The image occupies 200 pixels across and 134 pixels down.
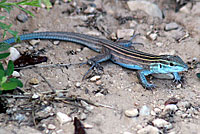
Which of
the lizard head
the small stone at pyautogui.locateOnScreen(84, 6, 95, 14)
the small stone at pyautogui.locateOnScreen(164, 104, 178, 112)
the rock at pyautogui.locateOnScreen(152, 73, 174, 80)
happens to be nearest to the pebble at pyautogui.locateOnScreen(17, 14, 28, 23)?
the small stone at pyautogui.locateOnScreen(84, 6, 95, 14)

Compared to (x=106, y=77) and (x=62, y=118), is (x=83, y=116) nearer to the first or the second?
(x=62, y=118)

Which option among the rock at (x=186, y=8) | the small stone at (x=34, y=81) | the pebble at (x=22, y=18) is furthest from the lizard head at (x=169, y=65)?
the pebble at (x=22, y=18)

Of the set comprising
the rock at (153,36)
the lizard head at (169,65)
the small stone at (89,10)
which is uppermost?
the small stone at (89,10)

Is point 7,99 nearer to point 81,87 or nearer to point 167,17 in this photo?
point 81,87

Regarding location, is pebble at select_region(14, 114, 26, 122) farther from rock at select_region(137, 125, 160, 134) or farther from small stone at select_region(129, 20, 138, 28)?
small stone at select_region(129, 20, 138, 28)

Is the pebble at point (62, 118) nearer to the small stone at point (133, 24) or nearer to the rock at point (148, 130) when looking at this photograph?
the rock at point (148, 130)

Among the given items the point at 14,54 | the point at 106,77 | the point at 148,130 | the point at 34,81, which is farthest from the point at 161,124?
the point at 14,54

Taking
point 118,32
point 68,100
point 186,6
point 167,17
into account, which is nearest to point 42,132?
point 68,100
